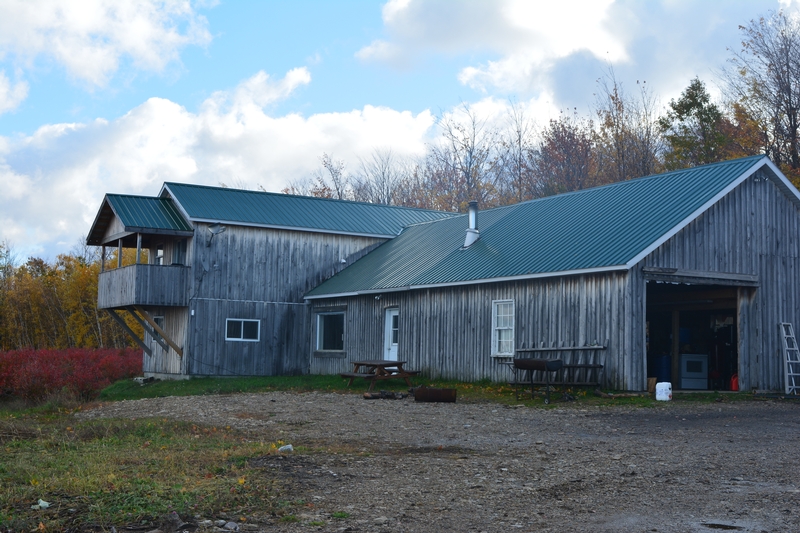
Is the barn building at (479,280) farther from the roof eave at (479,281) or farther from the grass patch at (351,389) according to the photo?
the grass patch at (351,389)

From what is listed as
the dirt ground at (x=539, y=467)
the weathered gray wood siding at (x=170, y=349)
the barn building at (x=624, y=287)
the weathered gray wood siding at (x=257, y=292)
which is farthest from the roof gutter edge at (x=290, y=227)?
the dirt ground at (x=539, y=467)

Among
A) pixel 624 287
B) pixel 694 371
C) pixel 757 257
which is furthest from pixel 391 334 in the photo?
pixel 757 257

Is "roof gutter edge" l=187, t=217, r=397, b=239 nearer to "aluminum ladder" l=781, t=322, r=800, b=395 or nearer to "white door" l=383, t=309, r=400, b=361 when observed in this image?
"white door" l=383, t=309, r=400, b=361

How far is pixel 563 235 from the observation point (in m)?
22.2

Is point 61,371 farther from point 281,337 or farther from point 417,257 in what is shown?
point 417,257

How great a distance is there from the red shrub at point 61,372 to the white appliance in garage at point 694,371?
18.0 metres

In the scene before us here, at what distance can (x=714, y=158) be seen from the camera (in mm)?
35844

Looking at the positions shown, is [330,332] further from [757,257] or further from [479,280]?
[757,257]

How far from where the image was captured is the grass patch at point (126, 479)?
684 centimetres

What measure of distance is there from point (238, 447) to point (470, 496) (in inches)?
147

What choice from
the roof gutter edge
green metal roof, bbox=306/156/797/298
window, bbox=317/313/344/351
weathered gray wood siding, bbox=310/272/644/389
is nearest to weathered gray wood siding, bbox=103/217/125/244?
the roof gutter edge

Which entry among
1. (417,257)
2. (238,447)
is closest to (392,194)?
(417,257)

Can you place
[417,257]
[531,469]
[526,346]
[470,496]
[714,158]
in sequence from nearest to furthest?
[470,496]
[531,469]
[526,346]
[417,257]
[714,158]

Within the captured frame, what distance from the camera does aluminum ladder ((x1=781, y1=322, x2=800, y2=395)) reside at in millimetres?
20812
